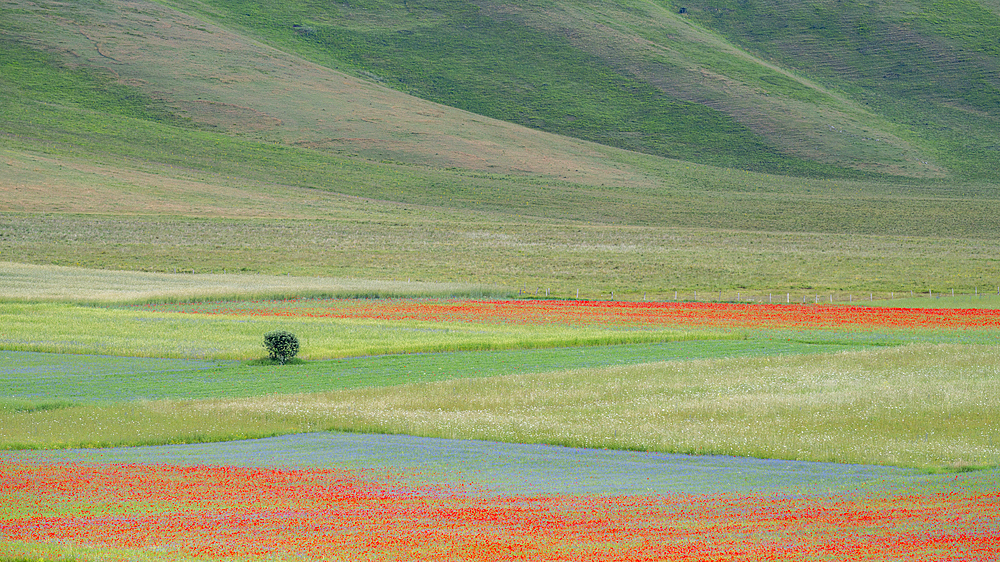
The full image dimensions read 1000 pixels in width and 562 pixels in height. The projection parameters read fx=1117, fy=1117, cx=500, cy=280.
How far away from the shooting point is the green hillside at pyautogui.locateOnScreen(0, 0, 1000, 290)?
81938 millimetres

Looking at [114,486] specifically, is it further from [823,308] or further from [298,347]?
[823,308]

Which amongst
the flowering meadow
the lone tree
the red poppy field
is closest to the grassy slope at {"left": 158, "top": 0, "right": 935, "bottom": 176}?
the red poppy field

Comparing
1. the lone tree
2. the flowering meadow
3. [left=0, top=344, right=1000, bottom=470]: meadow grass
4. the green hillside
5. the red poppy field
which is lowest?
the green hillside

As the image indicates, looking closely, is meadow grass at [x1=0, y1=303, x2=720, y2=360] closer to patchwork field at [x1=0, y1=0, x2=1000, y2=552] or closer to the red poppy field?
patchwork field at [x1=0, y1=0, x2=1000, y2=552]

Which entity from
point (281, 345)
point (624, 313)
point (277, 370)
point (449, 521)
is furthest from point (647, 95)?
point (449, 521)

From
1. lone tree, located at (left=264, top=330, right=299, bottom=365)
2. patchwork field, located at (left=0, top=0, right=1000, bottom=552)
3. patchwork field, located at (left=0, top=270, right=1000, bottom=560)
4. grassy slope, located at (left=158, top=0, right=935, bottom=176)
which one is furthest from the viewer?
grassy slope, located at (left=158, top=0, right=935, bottom=176)

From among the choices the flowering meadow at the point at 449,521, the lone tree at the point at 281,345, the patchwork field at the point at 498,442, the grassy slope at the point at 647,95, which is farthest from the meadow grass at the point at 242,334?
the grassy slope at the point at 647,95

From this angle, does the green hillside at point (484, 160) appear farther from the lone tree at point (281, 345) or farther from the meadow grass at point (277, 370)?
the lone tree at point (281, 345)

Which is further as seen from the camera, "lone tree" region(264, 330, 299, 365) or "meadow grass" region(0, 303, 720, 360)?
"meadow grass" region(0, 303, 720, 360)

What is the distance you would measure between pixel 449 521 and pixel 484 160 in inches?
5125

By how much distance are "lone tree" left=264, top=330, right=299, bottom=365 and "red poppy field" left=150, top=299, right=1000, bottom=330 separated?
12.8 meters

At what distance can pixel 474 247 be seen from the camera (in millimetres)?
89000

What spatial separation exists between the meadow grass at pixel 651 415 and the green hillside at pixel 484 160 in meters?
35.3

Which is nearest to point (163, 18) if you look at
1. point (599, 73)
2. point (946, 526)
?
point (599, 73)
